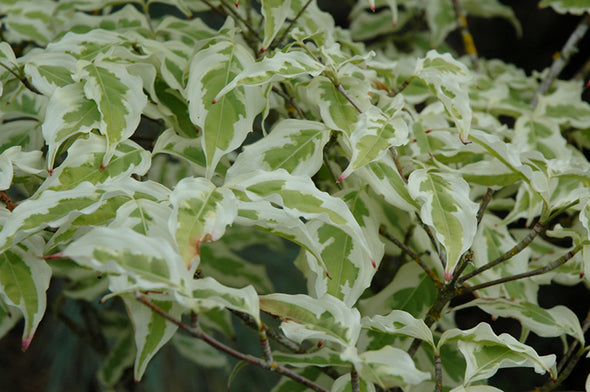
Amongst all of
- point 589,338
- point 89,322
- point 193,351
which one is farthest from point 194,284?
point 589,338

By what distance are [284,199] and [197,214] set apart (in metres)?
0.08

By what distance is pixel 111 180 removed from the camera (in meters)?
0.58

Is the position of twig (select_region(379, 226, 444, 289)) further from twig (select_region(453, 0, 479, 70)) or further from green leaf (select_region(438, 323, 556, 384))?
twig (select_region(453, 0, 479, 70))

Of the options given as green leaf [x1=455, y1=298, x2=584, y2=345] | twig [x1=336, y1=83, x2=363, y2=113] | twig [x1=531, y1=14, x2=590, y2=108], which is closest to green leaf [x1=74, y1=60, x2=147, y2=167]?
twig [x1=336, y1=83, x2=363, y2=113]

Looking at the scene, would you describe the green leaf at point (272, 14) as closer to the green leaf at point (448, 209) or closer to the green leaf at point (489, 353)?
the green leaf at point (448, 209)

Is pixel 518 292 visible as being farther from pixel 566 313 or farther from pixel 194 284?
pixel 194 284

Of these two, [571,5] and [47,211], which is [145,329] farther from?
[571,5]

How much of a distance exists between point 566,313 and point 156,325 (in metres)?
0.52

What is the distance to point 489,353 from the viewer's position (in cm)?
59

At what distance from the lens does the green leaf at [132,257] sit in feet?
1.32

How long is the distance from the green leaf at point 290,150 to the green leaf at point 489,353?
0.24 meters

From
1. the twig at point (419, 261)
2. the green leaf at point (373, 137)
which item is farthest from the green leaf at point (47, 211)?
the twig at point (419, 261)

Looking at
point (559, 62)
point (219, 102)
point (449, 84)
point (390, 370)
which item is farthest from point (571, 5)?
point (390, 370)

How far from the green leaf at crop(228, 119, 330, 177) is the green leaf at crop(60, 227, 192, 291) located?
0.20 m
